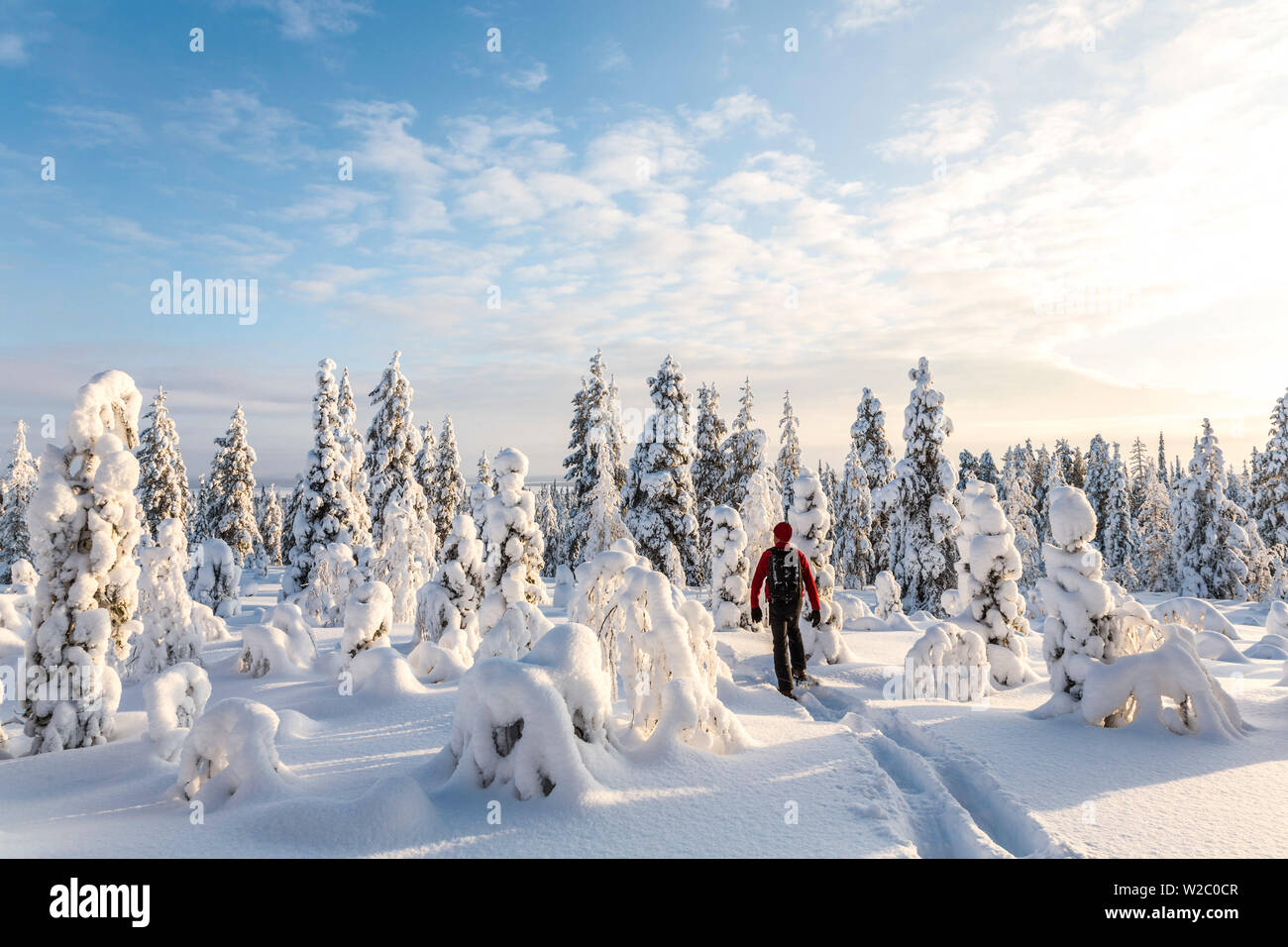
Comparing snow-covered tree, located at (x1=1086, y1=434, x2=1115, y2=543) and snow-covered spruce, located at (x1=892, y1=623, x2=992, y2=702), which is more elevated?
snow-covered tree, located at (x1=1086, y1=434, x2=1115, y2=543)

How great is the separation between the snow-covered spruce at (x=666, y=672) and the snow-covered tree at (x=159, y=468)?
39.1 meters

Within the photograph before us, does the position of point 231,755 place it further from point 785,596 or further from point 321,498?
point 321,498

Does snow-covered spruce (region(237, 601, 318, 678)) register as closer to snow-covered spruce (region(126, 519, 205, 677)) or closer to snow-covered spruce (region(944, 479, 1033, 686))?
snow-covered spruce (region(126, 519, 205, 677))

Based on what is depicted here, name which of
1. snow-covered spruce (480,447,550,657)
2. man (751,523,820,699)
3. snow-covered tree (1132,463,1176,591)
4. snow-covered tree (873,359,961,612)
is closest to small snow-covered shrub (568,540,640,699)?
man (751,523,820,699)

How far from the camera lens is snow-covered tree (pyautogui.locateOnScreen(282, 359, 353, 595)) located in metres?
25.0

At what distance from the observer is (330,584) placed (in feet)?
74.8

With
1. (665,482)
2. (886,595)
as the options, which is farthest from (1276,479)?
(665,482)

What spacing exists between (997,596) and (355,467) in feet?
98.2

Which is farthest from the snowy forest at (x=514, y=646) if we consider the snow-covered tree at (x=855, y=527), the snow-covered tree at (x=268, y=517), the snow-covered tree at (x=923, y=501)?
the snow-covered tree at (x=268, y=517)

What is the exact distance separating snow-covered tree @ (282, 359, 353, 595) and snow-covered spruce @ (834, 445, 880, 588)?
2747 cm

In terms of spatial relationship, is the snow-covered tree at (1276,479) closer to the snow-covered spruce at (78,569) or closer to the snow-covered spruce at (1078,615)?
the snow-covered spruce at (1078,615)

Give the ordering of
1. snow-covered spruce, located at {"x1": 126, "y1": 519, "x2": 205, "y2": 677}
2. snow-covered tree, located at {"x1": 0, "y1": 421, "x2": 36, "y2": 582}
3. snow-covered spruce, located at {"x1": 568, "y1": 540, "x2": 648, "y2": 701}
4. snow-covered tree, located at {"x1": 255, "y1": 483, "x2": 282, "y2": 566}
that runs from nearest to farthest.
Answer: snow-covered spruce, located at {"x1": 568, "y1": 540, "x2": 648, "y2": 701} < snow-covered spruce, located at {"x1": 126, "y1": 519, "x2": 205, "y2": 677} < snow-covered tree, located at {"x1": 0, "y1": 421, "x2": 36, "y2": 582} < snow-covered tree, located at {"x1": 255, "y1": 483, "x2": 282, "y2": 566}
